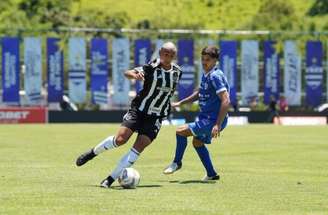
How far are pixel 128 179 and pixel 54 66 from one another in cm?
→ 4361

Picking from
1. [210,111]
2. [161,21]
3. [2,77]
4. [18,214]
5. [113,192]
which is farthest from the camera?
[161,21]

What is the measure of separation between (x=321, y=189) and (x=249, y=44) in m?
45.4

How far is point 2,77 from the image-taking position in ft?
183

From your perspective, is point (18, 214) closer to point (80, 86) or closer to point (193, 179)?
point (193, 179)

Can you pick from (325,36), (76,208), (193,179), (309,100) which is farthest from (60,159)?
(325,36)

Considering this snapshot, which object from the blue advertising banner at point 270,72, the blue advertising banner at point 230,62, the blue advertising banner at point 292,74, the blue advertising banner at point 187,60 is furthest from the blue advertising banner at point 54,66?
the blue advertising banner at point 292,74

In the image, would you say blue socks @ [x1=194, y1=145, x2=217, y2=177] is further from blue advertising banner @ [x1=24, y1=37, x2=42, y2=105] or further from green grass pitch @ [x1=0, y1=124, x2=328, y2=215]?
blue advertising banner @ [x1=24, y1=37, x2=42, y2=105]

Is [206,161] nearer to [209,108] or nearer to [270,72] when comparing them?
[209,108]

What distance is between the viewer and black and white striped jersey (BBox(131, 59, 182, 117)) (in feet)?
46.2

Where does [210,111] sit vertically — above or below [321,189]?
above

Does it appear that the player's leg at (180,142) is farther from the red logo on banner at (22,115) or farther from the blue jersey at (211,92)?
the red logo on banner at (22,115)

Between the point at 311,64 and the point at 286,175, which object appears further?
the point at 311,64

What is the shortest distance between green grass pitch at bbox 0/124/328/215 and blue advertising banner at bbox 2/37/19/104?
30133mm

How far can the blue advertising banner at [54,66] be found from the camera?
5638 cm
